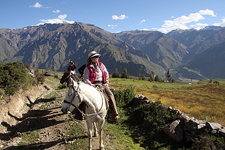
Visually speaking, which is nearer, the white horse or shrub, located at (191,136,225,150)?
the white horse

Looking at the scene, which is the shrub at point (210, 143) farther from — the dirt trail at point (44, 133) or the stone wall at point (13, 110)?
the stone wall at point (13, 110)

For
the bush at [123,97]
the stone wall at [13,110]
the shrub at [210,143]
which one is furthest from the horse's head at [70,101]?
the bush at [123,97]

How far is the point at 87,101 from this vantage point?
4746 mm

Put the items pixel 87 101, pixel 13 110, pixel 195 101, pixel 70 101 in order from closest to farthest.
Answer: pixel 70 101
pixel 87 101
pixel 13 110
pixel 195 101

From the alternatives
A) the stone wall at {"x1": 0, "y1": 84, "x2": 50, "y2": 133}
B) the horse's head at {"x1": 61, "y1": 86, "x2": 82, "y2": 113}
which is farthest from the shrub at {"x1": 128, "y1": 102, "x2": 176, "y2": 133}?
the stone wall at {"x1": 0, "y1": 84, "x2": 50, "y2": 133}

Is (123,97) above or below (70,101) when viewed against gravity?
below

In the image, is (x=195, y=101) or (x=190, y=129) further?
(x=195, y=101)

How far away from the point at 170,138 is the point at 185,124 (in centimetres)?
122

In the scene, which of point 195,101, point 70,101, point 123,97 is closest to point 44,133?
point 70,101

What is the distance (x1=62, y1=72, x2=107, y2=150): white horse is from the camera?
4262 mm

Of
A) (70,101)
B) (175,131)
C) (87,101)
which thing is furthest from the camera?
(175,131)

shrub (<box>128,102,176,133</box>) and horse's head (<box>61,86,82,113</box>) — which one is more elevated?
horse's head (<box>61,86,82,113</box>)

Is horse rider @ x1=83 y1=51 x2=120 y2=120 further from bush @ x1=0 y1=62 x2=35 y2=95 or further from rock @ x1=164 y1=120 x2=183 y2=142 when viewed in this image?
bush @ x1=0 y1=62 x2=35 y2=95

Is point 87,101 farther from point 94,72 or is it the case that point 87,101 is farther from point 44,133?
point 44,133
